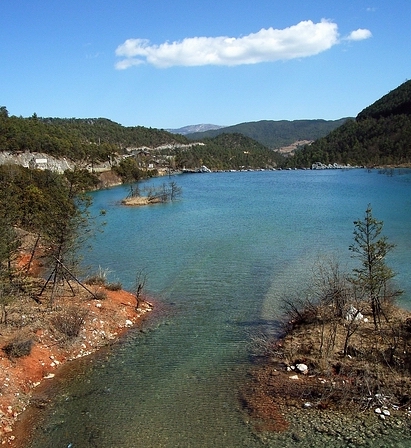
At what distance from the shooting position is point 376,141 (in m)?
169

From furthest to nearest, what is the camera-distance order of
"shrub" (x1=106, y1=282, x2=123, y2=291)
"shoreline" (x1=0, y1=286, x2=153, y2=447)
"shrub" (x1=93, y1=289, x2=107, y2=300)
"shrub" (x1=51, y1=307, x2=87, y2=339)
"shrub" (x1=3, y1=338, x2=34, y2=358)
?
"shrub" (x1=106, y1=282, x2=123, y2=291)
"shrub" (x1=93, y1=289, x2=107, y2=300)
"shrub" (x1=51, y1=307, x2=87, y2=339)
"shrub" (x1=3, y1=338, x2=34, y2=358)
"shoreline" (x1=0, y1=286, x2=153, y2=447)

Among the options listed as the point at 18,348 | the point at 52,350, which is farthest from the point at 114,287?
the point at 18,348

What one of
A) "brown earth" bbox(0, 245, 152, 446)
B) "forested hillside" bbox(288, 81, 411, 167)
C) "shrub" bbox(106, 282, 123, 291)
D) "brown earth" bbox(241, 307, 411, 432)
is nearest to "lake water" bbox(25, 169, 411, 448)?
"brown earth" bbox(241, 307, 411, 432)

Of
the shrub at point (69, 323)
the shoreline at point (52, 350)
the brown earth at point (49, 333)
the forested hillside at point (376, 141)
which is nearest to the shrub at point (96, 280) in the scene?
the brown earth at point (49, 333)

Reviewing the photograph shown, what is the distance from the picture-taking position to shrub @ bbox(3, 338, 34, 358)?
1490 centimetres

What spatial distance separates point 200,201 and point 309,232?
35.0 m

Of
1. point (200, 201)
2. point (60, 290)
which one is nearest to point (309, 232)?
point (60, 290)

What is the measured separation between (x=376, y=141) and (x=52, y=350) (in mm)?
172890

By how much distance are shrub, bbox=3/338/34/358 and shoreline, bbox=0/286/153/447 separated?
17 centimetres

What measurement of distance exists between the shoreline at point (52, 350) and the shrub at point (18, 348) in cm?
17

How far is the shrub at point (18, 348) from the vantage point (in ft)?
48.9

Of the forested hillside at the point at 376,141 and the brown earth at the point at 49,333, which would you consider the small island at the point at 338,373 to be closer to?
the brown earth at the point at 49,333

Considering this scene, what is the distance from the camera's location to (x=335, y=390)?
1240 cm

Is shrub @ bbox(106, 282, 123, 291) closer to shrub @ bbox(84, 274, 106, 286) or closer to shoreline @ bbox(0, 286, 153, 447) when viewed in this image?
shoreline @ bbox(0, 286, 153, 447)
